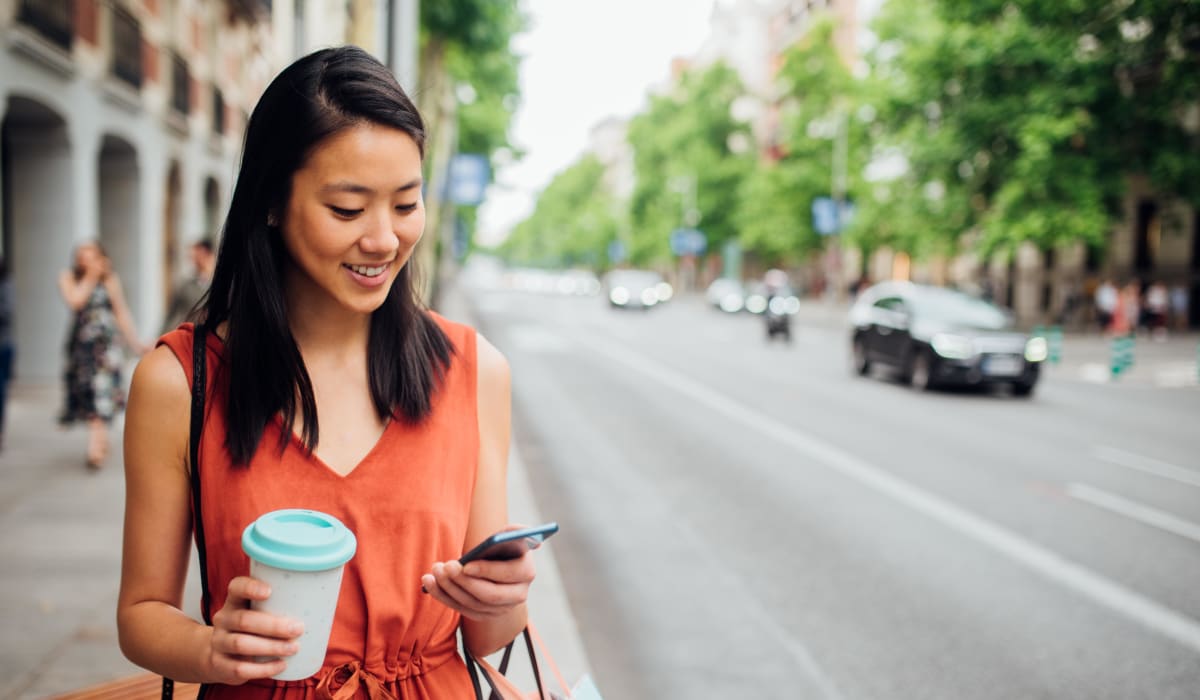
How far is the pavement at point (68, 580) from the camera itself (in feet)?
12.8

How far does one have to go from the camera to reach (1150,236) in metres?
33.3

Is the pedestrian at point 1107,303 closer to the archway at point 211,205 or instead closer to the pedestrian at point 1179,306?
the pedestrian at point 1179,306

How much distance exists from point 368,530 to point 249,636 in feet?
1.08

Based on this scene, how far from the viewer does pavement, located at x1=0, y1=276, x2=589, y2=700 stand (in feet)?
12.8

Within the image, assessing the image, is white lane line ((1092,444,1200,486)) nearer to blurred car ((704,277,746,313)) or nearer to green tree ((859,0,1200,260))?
green tree ((859,0,1200,260))

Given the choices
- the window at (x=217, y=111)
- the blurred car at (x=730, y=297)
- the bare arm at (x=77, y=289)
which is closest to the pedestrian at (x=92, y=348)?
the bare arm at (x=77, y=289)

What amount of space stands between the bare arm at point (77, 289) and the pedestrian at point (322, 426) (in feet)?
23.5

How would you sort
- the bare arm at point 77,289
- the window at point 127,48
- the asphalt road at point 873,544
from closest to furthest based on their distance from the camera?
the asphalt road at point 873,544, the bare arm at point 77,289, the window at point 127,48

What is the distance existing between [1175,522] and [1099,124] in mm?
24539

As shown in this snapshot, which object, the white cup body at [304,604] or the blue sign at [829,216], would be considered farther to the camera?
the blue sign at [829,216]

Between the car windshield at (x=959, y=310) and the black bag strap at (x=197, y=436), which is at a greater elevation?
the car windshield at (x=959, y=310)

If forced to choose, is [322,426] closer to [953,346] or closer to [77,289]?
[77,289]

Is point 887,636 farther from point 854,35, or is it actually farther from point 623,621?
point 854,35

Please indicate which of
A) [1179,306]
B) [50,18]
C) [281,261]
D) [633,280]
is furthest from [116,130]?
[633,280]
